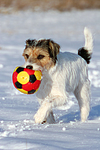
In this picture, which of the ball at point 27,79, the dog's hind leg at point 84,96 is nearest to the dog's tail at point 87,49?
the dog's hind leg at point 84,96

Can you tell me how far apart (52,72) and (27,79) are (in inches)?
17.3

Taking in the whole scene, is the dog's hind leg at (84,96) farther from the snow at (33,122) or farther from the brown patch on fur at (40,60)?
the brown patch on fur at (40,60)

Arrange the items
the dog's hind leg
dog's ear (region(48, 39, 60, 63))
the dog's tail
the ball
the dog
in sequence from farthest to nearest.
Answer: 1. the dog's tail
2. the dog's hind leg
3. dog's ear (region(48, 39, 60, 63))
4. the dog
5. the ball

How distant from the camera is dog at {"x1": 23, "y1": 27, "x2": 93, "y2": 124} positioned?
13.2ft

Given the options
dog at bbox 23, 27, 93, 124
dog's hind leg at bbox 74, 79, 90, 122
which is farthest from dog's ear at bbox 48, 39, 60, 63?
dog's hind leg at bbox 74, 79, 90, 122

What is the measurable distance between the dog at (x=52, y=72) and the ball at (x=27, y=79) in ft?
0.23

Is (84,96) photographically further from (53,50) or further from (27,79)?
(27,79)

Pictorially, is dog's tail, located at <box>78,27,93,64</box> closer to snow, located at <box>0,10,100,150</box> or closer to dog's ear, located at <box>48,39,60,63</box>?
snow, located at <box>0,10,100,150</box>

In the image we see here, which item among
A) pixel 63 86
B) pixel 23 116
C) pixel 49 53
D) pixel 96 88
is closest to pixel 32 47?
pixel 49 53

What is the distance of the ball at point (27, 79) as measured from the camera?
3.89 m

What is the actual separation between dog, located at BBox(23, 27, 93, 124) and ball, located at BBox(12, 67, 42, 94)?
7cm

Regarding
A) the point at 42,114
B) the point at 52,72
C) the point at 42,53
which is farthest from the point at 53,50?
the point at 42,114

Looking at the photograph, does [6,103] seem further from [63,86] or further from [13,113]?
[63,86]

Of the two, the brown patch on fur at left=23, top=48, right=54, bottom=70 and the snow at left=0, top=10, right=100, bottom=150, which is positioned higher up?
the brown patch on fur at left=23, top=48, right=54, bottom=70
